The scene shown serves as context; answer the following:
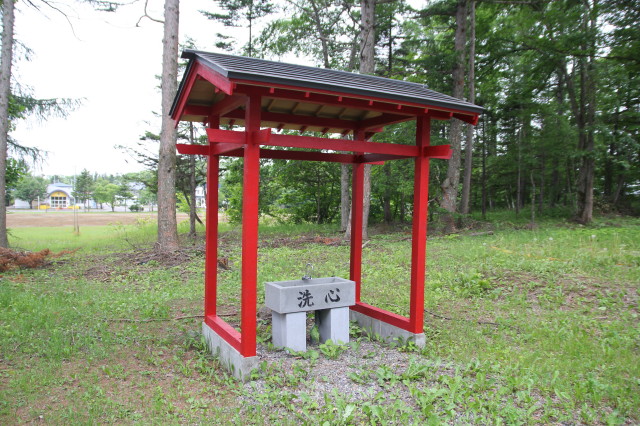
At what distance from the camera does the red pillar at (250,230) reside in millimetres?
3795

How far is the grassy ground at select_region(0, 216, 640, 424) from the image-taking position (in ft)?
10.7

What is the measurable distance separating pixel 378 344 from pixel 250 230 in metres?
2.30

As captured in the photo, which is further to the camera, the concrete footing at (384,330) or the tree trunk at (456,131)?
the tree trunk at (456,131)

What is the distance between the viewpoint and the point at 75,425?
2.97 meters

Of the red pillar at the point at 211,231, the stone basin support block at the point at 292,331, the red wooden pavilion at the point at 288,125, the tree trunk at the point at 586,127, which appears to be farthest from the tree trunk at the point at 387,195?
the stone basin support block at the point at 292,331

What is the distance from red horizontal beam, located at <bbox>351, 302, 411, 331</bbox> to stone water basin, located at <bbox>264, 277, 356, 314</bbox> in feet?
1.88

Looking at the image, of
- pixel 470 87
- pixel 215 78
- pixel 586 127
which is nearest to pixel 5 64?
pixel 215 78

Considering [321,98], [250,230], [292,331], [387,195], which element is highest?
[321,98]

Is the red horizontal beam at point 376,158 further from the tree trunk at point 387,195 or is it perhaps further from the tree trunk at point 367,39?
the tree trunk at point 387,195

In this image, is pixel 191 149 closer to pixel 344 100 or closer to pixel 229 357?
pixel 344 100

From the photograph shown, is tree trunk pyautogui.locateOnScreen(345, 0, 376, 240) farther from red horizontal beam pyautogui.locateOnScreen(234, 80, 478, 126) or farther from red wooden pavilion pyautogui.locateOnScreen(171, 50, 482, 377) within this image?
red horizontal beam pyautogui.locateOnScreen(234, 80, 478, 126)

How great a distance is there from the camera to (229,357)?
4.18 metres

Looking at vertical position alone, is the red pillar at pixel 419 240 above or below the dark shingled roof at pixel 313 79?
below

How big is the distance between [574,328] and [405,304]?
2267 millimetres
